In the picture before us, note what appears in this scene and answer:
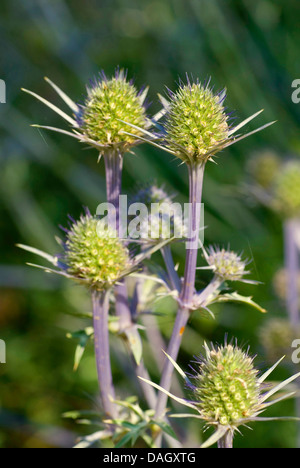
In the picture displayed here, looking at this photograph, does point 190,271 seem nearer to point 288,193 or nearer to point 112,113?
point 112,113

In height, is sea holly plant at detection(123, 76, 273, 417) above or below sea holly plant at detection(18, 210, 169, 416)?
above

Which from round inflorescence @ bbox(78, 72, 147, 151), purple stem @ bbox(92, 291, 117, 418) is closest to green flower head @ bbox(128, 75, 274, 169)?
round inflorescence @ bbox(78, 72, 147, 151)

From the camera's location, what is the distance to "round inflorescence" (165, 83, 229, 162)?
43.2 inches

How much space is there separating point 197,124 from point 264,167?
1.93 m

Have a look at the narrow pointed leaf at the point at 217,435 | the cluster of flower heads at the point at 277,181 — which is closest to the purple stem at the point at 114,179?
the narrow pointed leaf at the point at 217,435

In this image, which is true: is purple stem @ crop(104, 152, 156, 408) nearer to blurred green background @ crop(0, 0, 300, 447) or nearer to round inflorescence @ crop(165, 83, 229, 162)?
round inflorescence @ crop(165, 83, 229, 162)

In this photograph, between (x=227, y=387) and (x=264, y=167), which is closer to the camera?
(x=227, y=387)

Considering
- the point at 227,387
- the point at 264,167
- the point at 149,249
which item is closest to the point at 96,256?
the point at 149,249

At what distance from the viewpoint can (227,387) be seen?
3.52 ft

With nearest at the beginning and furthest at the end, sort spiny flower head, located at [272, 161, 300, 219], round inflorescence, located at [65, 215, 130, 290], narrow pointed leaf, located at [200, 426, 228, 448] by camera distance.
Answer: narrow pointed leaf, located at [200, 426, 228, 448] < round inflorescence, located at [65, 215, 130, 290] < spiny flower head, located at [272, 161, 300, 219]

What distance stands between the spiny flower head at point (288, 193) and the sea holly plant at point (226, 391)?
149 centimetres
